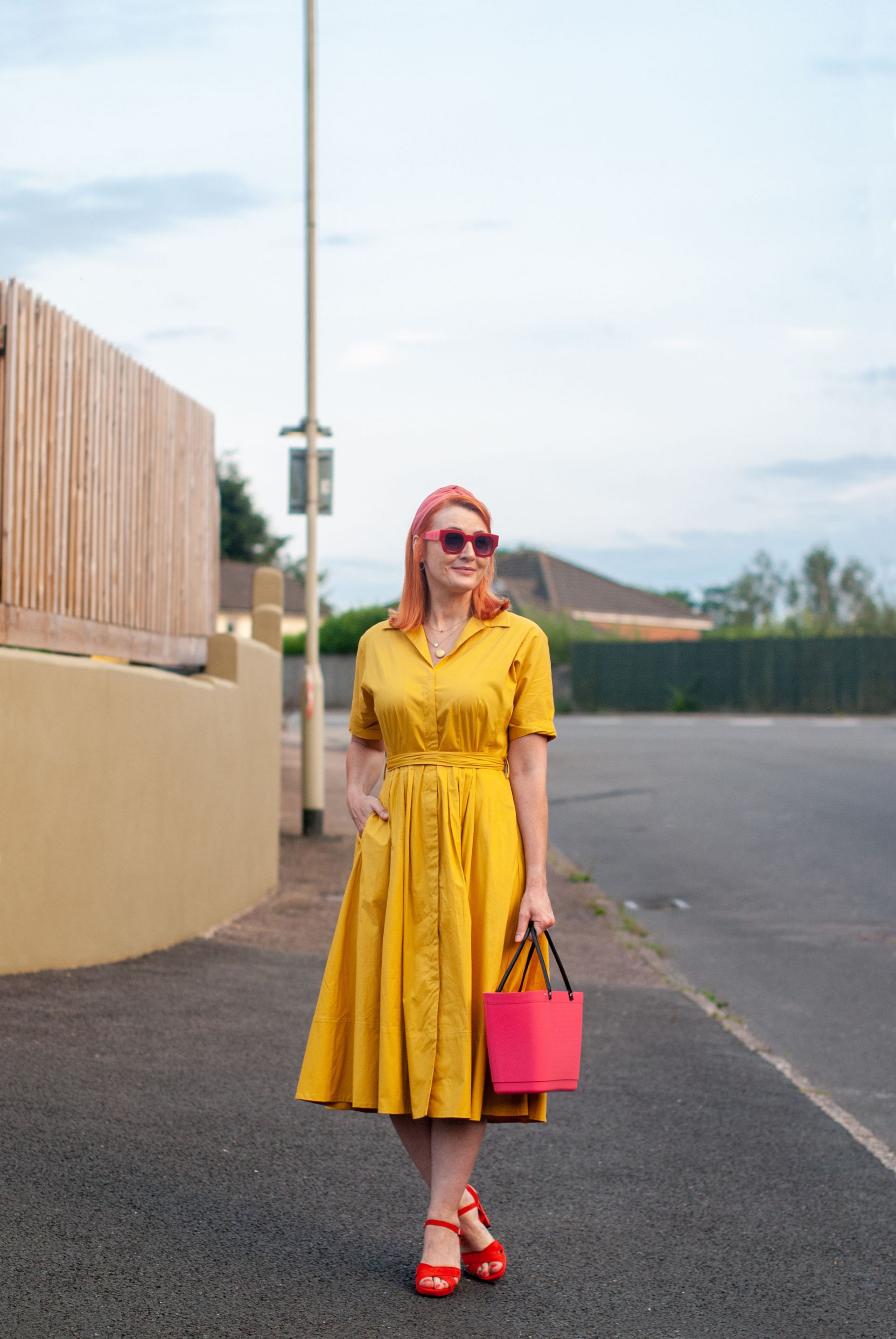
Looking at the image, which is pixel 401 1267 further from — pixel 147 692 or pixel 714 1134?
pixel 147 692

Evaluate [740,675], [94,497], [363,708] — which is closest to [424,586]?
[363,708]

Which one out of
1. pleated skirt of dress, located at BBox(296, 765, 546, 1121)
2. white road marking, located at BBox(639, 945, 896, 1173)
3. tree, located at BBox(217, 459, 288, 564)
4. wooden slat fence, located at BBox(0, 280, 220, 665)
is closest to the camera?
pleated skirt of dress, located at BBox(296, 765, 546, 1121)

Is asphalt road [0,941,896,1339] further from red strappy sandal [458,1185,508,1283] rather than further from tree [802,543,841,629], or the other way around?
tree [802,543,841,629]

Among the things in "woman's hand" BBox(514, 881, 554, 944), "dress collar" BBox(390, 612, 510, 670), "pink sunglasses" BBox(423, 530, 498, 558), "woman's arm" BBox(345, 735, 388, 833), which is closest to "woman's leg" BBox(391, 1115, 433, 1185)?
"woman's hand" BBox(514, 881, 554, 944)

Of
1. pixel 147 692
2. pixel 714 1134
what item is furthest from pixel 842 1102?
pixel 147 692

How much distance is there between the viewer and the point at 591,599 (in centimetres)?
6438

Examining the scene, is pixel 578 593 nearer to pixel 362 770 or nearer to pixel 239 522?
pixel 239 522

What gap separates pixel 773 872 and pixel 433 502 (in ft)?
30.6

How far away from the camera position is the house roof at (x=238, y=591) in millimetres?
62344

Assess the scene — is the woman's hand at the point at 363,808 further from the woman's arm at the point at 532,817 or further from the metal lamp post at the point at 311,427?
the metal lamp post at the point at 311,427

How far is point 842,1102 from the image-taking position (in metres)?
5.74

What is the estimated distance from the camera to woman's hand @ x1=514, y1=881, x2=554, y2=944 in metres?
3.49

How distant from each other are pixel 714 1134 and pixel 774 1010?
2630 millimetres

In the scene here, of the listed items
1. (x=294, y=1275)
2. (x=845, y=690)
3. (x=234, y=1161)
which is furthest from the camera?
(x=845, y=690)
